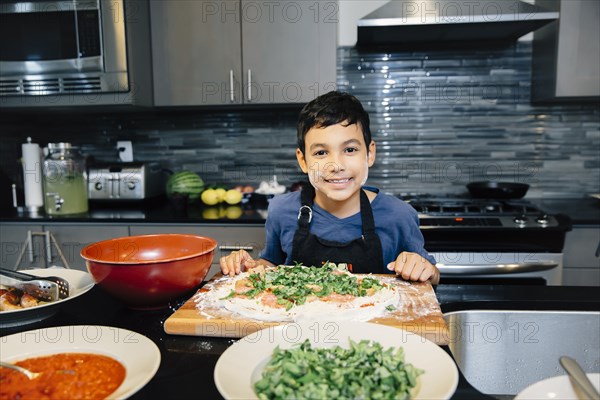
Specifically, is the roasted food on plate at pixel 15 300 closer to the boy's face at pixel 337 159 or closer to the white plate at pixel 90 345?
the white plate at pixel 90 345

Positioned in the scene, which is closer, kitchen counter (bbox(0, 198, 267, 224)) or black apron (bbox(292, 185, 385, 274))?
black apron (bbox(292, 185, 385, 274))

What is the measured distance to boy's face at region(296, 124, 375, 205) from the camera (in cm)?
144

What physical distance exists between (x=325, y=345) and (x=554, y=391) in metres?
0.33

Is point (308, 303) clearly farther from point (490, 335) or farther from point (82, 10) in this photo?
point (82, 10)

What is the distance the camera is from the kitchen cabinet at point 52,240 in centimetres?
240

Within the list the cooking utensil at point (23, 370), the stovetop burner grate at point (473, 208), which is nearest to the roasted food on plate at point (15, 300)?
the cooking utensil at point (23, 370)

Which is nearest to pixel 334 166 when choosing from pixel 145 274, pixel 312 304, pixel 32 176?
pixel 312 304

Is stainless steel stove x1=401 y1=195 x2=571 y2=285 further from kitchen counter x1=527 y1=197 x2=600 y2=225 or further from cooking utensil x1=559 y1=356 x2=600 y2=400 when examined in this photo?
cooking utensil x1=559 y1=356 x2=600 y2=400

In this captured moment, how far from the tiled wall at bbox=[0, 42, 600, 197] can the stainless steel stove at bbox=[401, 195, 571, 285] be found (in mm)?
640

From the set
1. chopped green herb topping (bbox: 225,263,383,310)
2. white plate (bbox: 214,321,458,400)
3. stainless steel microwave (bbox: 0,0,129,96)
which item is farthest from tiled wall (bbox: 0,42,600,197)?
white plate (bbox: 214,321,458,400)

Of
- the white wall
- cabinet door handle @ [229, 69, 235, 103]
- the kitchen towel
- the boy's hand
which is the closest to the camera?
the boy's hand

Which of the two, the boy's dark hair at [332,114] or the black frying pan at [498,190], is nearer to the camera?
the boy's dark hair at [332,114]

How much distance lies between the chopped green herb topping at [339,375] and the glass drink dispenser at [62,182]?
2165 millimetres

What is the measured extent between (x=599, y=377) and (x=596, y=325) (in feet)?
1.29
